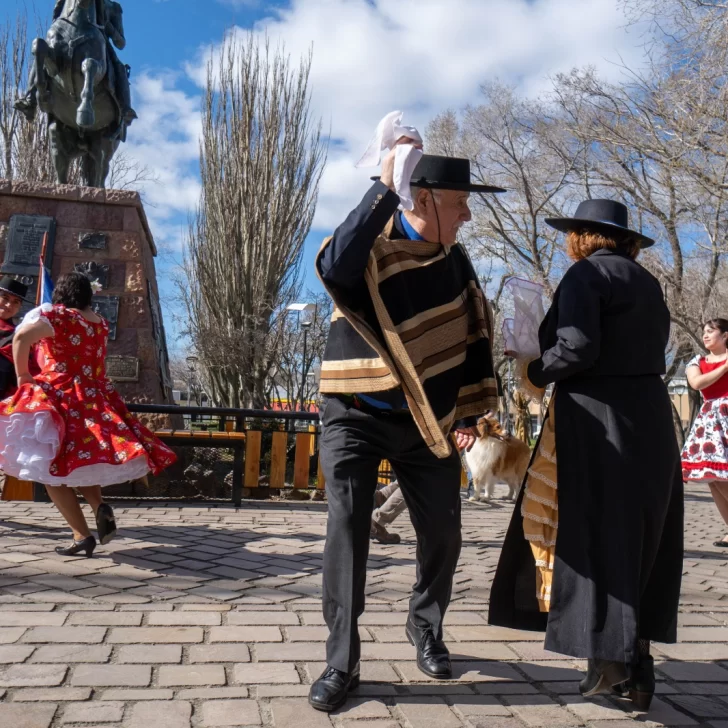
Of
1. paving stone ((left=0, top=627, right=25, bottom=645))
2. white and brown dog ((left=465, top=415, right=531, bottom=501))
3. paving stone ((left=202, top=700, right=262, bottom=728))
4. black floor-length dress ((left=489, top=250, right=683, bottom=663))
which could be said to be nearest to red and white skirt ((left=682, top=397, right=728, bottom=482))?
black floor-length dress ((left=489, top=250, right=683, bottom=663))

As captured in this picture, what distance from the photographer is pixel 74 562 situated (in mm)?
4625

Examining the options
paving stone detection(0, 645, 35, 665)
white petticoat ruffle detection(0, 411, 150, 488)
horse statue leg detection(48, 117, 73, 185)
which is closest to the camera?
paving stone detection(0, 645, 35, 665)

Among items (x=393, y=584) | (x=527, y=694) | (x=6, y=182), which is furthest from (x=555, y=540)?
(x=6, y=182)

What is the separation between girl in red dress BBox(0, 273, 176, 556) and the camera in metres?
4.74

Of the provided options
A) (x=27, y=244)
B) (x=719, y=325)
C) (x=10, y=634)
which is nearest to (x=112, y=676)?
(x=10, y=634)

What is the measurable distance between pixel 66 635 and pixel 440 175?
7.74ft

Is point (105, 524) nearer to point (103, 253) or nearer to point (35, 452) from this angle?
point (35, 452)

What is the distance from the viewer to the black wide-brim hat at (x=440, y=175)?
9.46ft

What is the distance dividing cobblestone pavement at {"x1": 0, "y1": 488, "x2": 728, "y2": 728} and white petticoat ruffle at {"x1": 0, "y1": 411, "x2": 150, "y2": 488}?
0.49 meters

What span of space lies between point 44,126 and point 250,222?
700 cm

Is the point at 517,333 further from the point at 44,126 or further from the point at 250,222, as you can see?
the point at 44,126

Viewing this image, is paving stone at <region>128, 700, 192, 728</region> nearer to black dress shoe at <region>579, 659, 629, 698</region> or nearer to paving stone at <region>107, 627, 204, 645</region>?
paving stone at <region>107, 627, 204, 645</region>

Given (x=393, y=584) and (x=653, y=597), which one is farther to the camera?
(x=393, y=584)

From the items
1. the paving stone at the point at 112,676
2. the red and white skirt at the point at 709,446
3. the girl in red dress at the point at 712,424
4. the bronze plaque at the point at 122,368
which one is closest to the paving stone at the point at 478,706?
the paving stone at the point at 112,676
